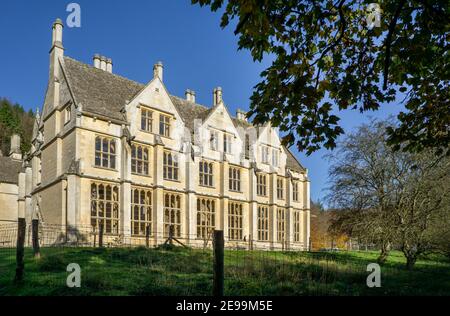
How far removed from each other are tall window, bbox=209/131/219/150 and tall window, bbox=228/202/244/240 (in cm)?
Answer: 488

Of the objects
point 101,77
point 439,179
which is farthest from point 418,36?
point 101,77

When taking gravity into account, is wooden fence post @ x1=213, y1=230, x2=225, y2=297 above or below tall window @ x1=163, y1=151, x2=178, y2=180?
below

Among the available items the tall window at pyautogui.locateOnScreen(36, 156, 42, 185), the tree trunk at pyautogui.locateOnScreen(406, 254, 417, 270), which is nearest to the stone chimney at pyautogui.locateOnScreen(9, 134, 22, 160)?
the tall window at pyautogui.locateOnScreen(36, 156, 42, 185)

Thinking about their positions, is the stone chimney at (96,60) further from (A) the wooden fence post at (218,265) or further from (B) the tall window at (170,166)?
(A) the wooden fence post at (218,265)

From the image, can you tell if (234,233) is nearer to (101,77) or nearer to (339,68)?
(101,77)

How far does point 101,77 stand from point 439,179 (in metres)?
23.5

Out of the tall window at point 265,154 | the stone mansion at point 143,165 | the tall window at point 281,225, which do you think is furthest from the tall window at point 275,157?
the tall window at point 281,225

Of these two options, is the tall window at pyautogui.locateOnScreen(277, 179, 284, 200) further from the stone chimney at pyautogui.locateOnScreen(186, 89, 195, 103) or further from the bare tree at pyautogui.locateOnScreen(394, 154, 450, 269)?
the bare tree at pyautogui.locateOnScreen(394, 154, 450, 269)

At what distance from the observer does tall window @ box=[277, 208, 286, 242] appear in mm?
39844

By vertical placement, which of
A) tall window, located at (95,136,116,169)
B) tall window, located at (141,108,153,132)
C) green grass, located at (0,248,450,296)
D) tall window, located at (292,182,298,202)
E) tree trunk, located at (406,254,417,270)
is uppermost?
tall window, located at (141,108,153,132)

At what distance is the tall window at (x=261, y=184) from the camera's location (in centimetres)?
3847

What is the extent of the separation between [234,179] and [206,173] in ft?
10.7

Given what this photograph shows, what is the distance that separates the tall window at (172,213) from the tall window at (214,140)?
5.54 metres
